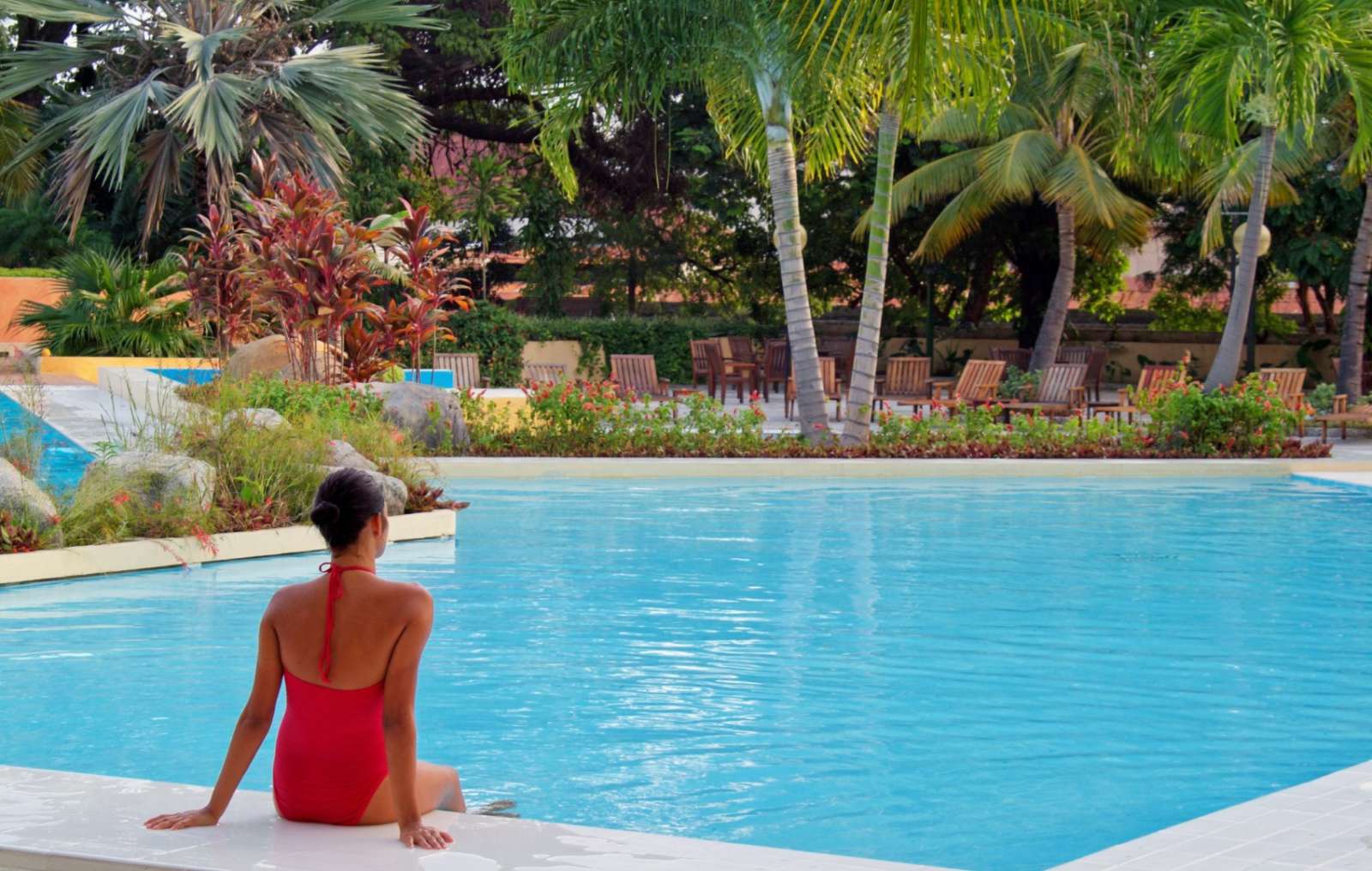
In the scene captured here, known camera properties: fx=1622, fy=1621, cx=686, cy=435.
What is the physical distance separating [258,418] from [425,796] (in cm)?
824

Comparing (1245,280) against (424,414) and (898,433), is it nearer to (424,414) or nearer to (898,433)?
(898,433)

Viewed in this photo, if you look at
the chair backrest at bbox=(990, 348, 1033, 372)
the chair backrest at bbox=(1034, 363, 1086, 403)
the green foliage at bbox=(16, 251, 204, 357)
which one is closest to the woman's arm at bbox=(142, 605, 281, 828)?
the green foliage at bbox=(16, 251, 204, 357)

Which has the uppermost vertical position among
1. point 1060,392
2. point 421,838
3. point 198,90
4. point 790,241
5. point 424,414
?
point 198,90

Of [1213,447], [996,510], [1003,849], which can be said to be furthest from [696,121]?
[1003,849]

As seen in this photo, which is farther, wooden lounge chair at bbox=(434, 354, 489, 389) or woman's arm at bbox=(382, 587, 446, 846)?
wooden lounge chair at bbox=(434, 354, 489, 389)

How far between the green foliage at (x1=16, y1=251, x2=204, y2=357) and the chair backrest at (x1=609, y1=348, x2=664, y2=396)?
235 inches

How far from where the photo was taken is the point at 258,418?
1198 centimetres

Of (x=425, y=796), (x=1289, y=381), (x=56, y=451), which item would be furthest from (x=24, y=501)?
(x=1289, y=381)

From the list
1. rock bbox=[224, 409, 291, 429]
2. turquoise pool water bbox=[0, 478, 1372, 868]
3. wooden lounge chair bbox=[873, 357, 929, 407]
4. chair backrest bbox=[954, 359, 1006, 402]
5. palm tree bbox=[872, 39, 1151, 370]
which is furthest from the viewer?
A: palm tree bbox=[872, 39, 1151, 370]

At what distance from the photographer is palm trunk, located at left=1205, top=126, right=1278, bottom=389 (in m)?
19.2

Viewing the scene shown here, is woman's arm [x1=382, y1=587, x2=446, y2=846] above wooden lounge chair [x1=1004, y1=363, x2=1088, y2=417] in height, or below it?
below

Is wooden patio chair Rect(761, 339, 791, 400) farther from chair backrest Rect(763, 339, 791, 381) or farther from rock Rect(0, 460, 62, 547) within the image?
rock Rect(0, 460, 62, 547)

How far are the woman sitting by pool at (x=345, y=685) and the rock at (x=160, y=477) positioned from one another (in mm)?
6732

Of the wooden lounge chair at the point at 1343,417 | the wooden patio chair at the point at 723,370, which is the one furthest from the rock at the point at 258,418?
the wooden patio chair at the point at 723,370
